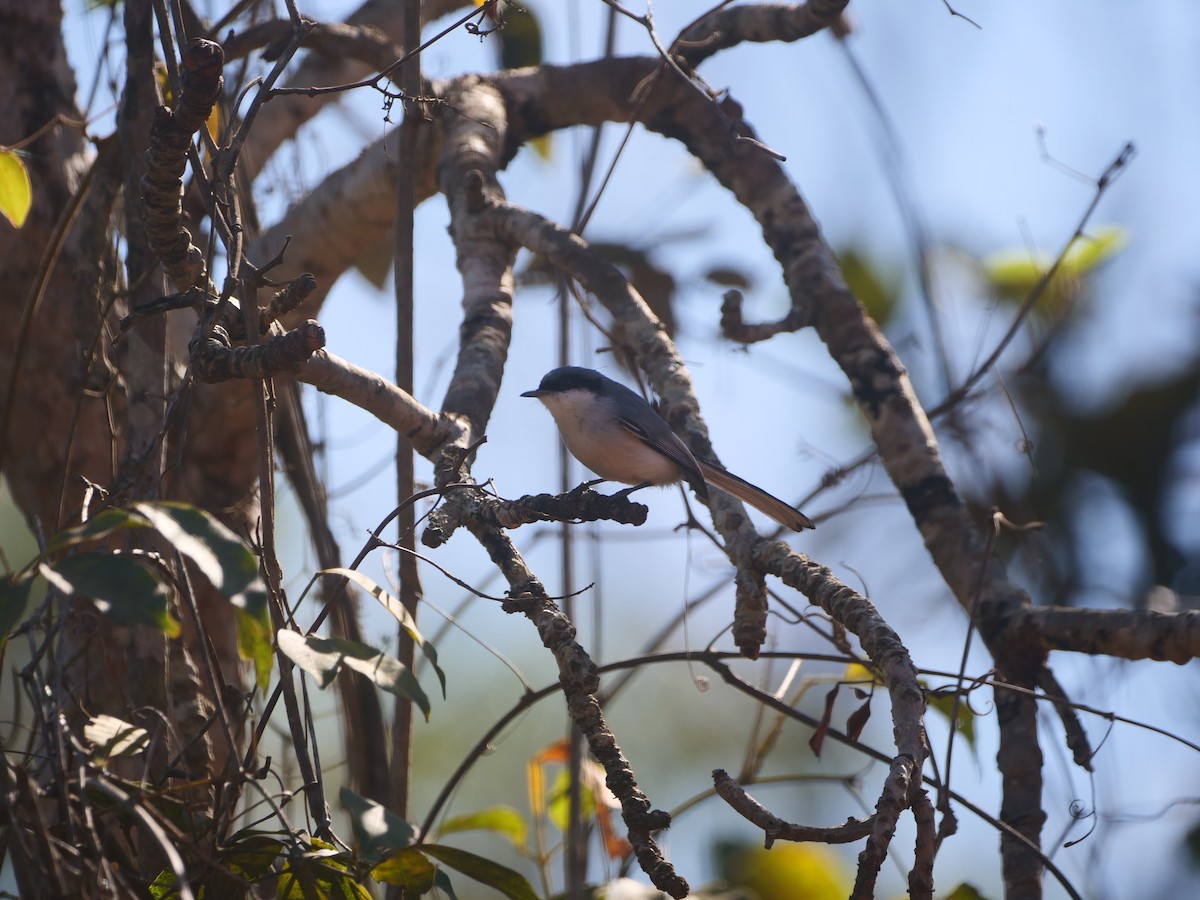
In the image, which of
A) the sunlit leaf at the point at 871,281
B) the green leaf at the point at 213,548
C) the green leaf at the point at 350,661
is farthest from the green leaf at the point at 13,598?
the sunlit leaf at the point at 871,281

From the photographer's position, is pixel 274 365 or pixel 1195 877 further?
pixel 1195 877

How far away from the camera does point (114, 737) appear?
1.79m

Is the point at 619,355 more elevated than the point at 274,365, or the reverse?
the point at 619,355

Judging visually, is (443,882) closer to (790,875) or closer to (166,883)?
(166,883)

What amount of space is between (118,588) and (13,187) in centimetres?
158

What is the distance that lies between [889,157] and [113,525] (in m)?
3.34

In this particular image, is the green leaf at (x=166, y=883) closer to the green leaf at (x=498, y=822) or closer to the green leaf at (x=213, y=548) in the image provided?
the green leaf at (x=213, y=548)

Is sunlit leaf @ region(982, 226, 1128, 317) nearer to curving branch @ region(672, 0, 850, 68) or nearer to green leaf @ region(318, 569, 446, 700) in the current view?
curving branch @ region(672, 0, 850, 68)

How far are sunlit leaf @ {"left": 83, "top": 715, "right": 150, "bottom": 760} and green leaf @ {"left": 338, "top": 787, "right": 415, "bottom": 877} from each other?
2.00ft

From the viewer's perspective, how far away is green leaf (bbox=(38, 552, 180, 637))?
121 centimetres

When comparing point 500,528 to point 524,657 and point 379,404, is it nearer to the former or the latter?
point 379,404

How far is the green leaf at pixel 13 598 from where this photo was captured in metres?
1.30

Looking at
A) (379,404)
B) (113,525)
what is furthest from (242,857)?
(379,404)

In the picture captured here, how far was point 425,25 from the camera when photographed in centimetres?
466
